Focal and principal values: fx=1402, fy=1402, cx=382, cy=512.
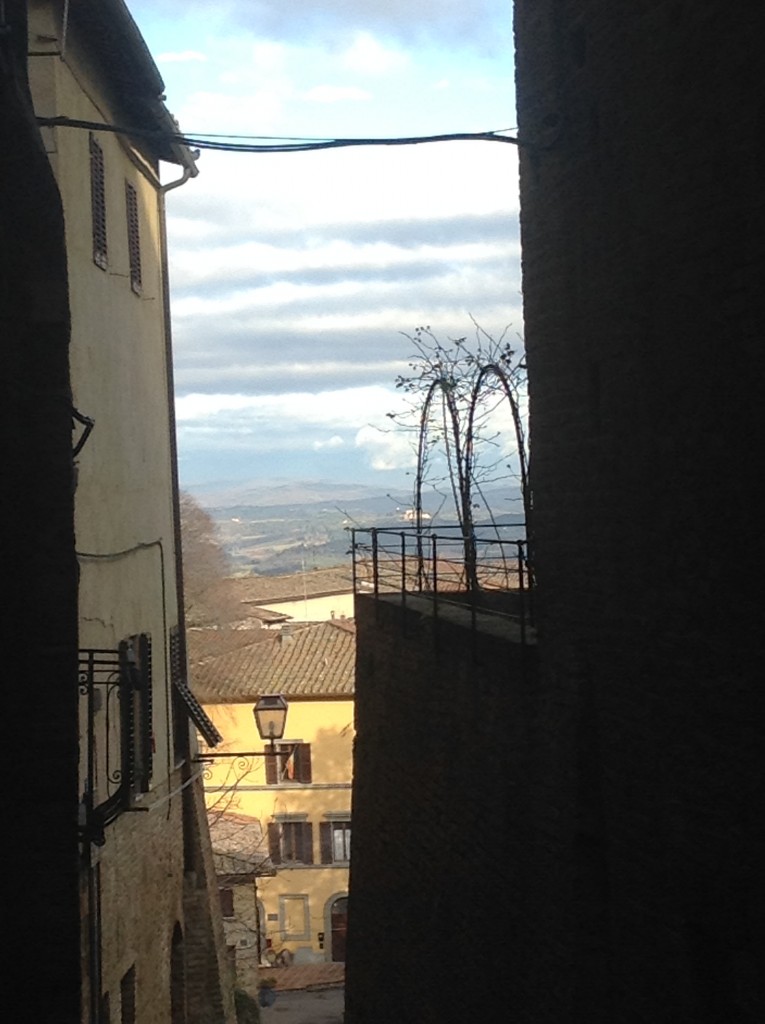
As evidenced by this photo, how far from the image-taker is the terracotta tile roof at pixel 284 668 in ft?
121

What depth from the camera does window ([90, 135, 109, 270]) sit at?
11.9 meters

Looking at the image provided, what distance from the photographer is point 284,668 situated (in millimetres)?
38094

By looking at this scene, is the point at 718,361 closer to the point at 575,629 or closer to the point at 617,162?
the point at 617,162

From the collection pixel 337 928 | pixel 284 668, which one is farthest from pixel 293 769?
pixel 337 928

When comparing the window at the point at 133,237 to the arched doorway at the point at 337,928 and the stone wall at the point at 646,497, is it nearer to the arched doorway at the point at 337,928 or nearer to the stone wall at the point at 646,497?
the stone wall at the point at 646,497

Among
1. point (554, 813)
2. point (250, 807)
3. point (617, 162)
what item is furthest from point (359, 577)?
point (250, 807)

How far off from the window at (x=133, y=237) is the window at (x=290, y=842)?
2486cm

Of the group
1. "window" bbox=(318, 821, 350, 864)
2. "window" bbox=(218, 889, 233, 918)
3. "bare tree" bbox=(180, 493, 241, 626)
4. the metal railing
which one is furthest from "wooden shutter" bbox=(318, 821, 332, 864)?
the metal railing

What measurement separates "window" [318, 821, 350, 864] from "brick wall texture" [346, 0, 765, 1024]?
27748 millimetres

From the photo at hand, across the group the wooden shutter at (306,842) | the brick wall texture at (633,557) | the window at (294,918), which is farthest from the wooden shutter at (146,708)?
the window at (294,918)

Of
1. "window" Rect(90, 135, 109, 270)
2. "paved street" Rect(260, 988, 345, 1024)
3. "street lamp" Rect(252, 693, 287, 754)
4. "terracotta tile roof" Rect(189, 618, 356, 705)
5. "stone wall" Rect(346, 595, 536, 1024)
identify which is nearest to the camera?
"stone wall" Rect(346, 595, 536, 1024)

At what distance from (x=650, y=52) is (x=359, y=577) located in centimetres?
895

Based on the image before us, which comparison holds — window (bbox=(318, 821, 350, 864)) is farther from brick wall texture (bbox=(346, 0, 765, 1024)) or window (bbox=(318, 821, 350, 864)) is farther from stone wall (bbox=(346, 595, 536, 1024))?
brick wall texture (bbox=(346, 0, 765, 1024))

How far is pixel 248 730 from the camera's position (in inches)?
1475
